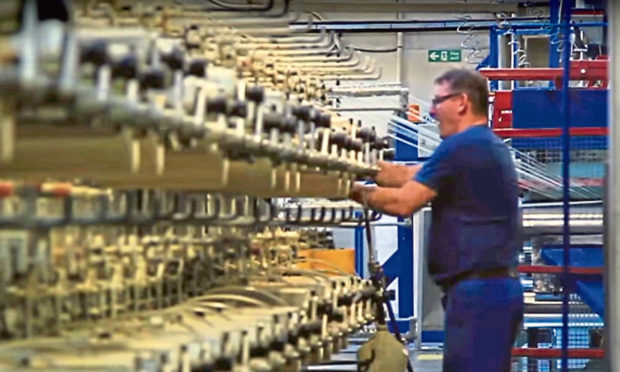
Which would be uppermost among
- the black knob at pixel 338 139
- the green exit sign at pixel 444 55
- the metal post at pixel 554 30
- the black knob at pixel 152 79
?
the green exit sign at pixel 444 55

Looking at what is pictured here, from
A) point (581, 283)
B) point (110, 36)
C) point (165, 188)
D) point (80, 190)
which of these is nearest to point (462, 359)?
point (581, 283)

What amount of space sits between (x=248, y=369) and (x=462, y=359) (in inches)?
72.5

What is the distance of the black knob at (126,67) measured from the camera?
5.11ft

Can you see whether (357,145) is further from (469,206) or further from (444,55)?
(444,55)

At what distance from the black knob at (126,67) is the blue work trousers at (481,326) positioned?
2623 mm

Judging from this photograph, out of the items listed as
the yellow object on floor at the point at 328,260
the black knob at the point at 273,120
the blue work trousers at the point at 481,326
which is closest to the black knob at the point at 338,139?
the black knob at the point at 273,120

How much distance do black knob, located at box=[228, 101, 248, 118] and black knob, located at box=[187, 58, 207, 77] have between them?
18 cm

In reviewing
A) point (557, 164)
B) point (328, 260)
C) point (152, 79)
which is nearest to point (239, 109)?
point (152, 79)

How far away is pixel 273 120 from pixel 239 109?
0.30 m

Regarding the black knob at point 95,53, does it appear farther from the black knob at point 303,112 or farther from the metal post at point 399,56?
the metal post at point 399,56

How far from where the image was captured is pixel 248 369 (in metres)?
2.33


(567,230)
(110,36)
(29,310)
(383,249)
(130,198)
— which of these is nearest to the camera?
(110,36)

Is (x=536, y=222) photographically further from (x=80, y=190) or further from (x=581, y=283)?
(x=80, y=190)

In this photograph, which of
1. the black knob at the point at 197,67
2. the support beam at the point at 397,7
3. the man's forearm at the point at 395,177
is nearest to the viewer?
the black knob at the point at 197,67
